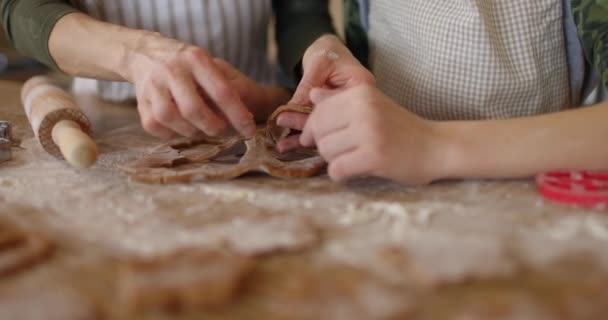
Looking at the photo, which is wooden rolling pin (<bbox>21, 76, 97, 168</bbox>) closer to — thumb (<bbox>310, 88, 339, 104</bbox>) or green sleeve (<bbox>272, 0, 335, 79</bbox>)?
thumb (<bbox>310, 88, 339, 104</bbox>)

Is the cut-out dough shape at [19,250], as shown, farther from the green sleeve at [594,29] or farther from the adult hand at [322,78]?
the green sleeve at [594,29]

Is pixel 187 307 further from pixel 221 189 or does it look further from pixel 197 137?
pixel 197 137

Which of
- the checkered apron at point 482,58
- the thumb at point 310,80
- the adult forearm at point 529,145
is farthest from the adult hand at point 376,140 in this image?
the checkered apron at point 482,58

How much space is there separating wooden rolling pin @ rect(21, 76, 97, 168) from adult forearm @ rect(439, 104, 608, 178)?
0.41 metres

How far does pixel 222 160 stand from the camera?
2.67 ft

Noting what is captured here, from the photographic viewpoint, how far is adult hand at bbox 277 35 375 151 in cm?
80

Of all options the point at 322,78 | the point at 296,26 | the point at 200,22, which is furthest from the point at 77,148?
the point at 296,26

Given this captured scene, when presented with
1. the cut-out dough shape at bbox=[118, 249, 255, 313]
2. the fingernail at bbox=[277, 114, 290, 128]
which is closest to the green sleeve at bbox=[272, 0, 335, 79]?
the fingernail at bbox=[277, 114, 290, 128]

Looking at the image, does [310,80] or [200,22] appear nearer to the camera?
[310,80]

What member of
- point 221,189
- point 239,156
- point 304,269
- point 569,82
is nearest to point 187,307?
point 304,269

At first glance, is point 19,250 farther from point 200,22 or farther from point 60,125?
point 200,22

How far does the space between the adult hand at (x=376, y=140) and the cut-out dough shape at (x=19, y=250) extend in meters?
0.30

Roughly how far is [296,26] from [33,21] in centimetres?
48

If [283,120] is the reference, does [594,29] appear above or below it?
above
